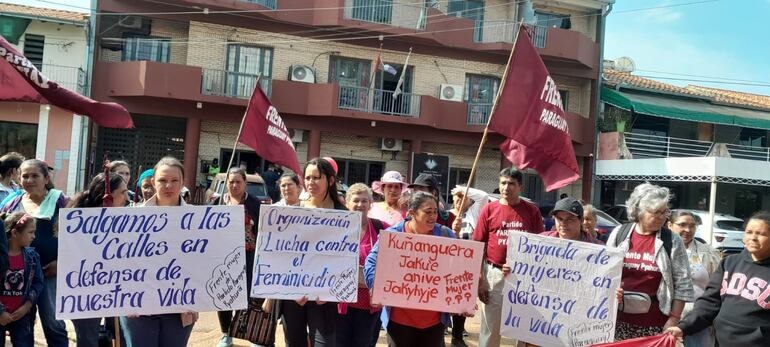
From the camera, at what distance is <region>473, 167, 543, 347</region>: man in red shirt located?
535 centimetres

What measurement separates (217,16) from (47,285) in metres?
15.9

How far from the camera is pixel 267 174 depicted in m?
15.7

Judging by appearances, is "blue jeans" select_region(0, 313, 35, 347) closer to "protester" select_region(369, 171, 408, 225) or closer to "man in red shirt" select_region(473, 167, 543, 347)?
"protester" select_region(369, 171, 408, 225)

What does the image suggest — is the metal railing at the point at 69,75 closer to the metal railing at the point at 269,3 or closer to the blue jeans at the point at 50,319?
the metal railing at the point at 269,3

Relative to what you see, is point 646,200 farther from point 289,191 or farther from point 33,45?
point 33,45

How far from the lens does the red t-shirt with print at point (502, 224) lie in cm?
534

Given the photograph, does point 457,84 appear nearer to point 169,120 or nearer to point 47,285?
point 169,120

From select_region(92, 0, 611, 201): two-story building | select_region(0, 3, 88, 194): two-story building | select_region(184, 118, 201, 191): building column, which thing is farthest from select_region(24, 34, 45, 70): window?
select_region(184, 118, 201, 191): building column

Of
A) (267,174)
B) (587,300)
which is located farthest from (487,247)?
(267,174)

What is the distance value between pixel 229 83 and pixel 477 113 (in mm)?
8495

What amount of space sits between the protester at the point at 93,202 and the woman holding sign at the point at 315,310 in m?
1.46

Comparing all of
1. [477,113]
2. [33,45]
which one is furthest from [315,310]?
[477,113]

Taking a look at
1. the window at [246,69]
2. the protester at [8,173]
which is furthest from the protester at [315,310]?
the window at [246,69]

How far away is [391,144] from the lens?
21438mm
